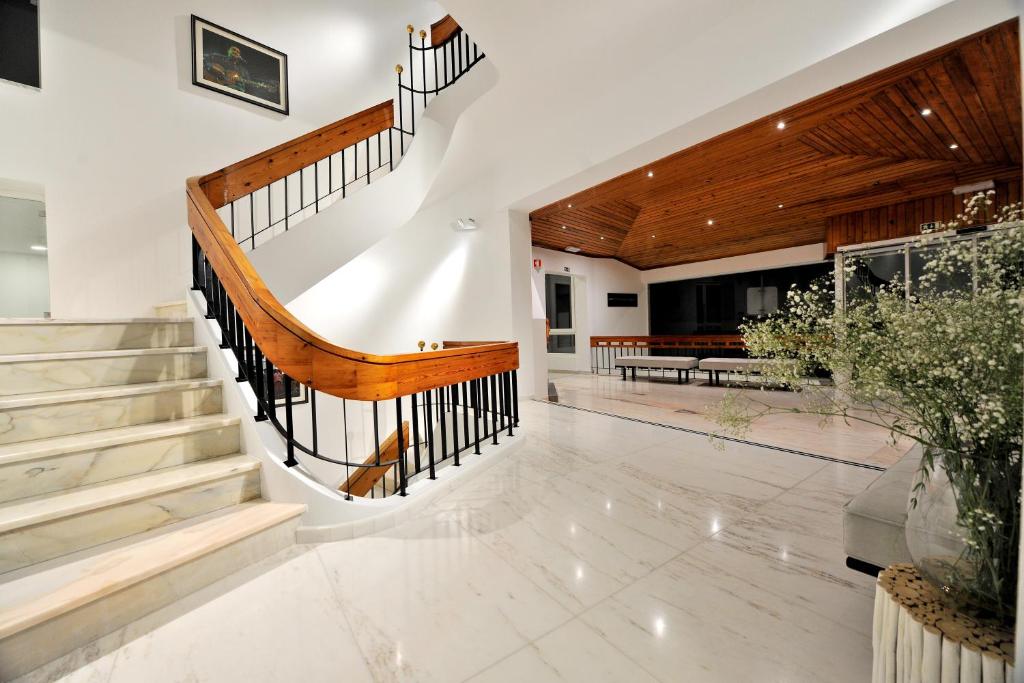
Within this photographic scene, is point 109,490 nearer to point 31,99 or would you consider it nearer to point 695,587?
point 695,587

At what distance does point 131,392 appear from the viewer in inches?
84.7

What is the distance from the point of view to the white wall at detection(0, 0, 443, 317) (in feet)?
12.4

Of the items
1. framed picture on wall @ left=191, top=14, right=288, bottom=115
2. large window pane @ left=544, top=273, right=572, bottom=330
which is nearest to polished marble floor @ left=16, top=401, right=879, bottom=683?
framed picture on wall @ left=191, top=14, right=288, bottom=115

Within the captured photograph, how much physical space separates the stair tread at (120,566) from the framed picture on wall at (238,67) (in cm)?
517

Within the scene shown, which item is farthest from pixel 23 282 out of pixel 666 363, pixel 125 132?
pixel 666 363

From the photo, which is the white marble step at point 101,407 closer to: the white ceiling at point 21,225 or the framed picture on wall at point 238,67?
the white ceiling at point 21,225

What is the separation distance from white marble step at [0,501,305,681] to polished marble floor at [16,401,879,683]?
0.06 m

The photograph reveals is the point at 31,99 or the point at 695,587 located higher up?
the point at 31,99

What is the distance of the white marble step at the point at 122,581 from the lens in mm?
1307

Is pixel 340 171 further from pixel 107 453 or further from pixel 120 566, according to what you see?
pixel 120 566

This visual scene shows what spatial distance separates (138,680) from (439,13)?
8535 mm

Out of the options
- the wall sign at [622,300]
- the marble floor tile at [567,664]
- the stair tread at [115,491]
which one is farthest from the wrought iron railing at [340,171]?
the wall sign at [622,300]

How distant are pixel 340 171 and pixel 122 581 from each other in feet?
18.3

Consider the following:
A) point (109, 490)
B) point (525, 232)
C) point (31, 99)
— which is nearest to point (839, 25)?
point (525, 232)
